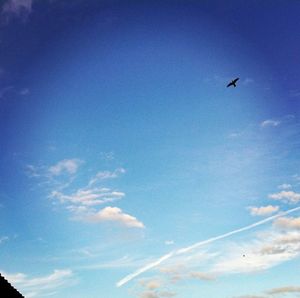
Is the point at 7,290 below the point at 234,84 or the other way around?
below

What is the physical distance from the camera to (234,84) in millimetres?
36188

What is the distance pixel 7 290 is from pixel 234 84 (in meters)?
31.3

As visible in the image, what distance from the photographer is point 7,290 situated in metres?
12.5

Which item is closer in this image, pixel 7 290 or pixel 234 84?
pixel 7 290
